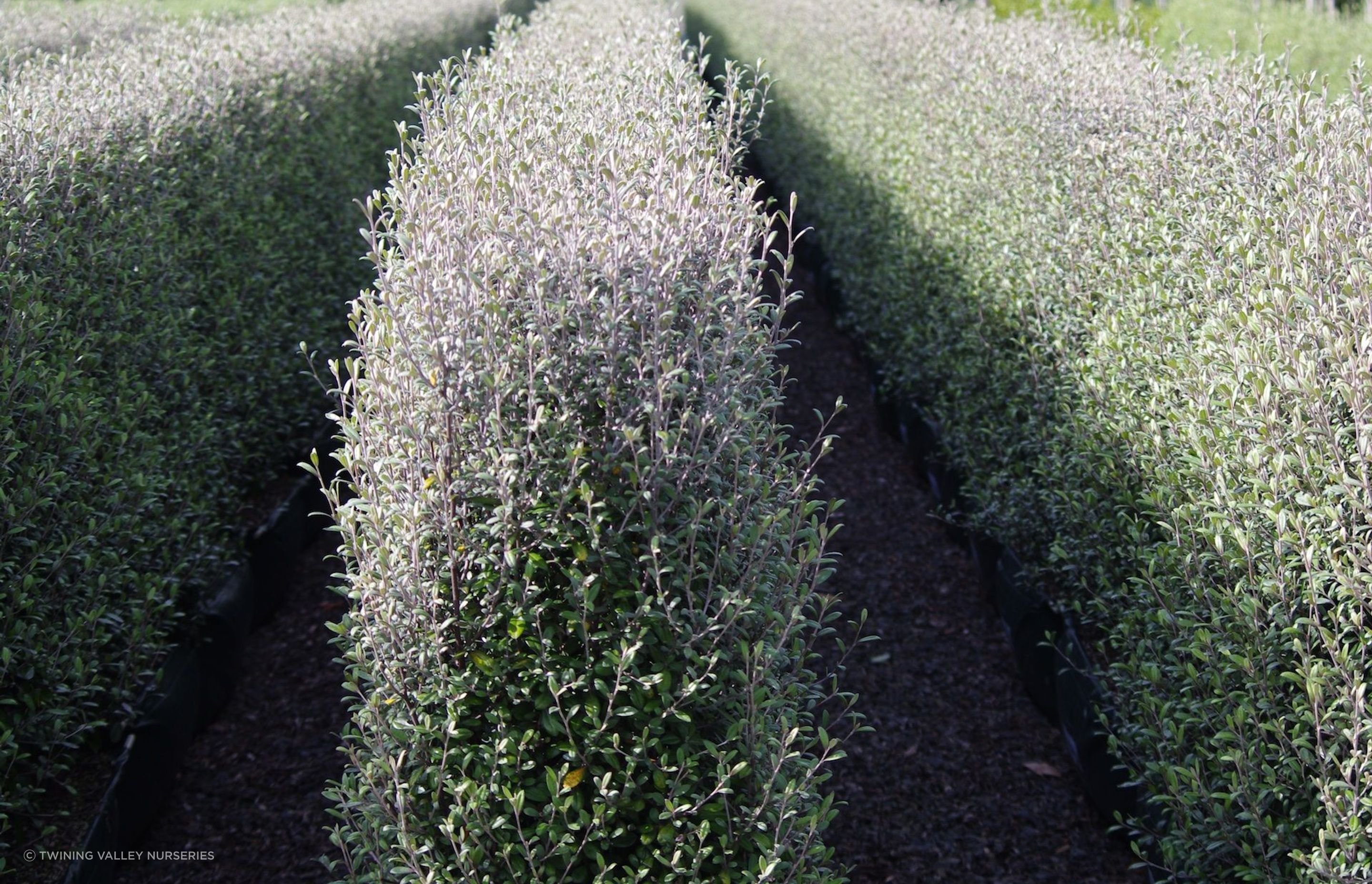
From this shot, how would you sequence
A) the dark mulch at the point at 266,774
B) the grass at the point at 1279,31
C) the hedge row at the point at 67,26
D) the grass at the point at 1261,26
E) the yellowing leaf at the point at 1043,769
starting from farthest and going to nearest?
the grass at the point at 1279,31 < the grass at the point at 1261,26 < the hedge row at the point at 67,26 < the yellowing leaf at the point at 1043,769 < the dark mulch at the point at 266,774

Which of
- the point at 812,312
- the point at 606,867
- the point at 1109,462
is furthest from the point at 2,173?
the point at 812,312

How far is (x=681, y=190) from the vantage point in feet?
9.78

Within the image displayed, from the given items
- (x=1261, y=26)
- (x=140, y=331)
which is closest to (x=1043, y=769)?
(x=140, y=331)

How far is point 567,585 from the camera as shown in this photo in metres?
2.56

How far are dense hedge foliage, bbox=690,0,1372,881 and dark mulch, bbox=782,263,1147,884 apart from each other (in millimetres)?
398

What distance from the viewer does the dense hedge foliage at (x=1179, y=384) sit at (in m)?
2.83

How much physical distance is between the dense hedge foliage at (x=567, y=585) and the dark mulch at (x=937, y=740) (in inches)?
38.8

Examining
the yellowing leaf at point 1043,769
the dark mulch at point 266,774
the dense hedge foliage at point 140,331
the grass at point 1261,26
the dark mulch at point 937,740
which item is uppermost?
the grass at point 1261,26

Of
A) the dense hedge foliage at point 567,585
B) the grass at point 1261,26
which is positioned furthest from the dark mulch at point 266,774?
the grass at point 1261,26

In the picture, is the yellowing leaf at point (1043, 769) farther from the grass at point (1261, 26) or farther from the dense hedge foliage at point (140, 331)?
the grass at point (1261, 26)

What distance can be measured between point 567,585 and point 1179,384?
6.98ft

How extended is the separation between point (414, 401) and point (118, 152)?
9.65 ft

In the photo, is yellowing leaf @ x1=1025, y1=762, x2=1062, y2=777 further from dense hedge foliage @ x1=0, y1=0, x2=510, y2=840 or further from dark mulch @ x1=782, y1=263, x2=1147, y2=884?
dense hedge foliage @ x1=0, y1=0, x2=510, y2=840

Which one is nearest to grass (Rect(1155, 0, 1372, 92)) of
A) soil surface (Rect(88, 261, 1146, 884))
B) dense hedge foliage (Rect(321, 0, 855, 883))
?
soil surface (Rect(88, 261, 1146, 884))
